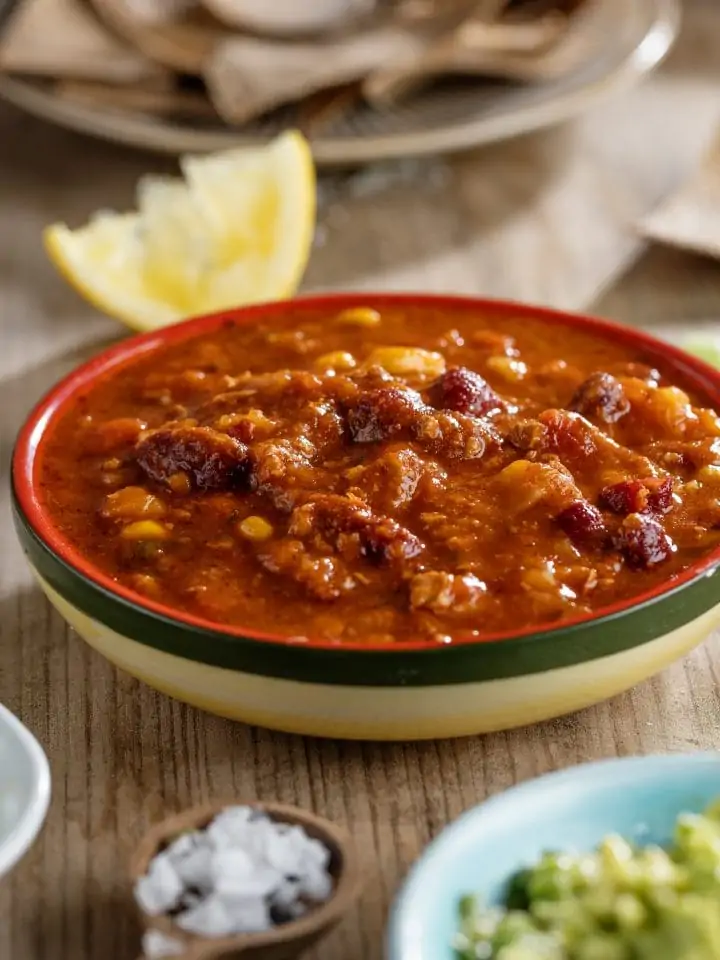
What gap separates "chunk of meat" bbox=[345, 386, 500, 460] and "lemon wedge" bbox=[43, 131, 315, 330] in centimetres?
118

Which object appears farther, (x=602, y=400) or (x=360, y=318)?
(x=360, y=318)

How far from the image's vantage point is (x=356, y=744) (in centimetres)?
248

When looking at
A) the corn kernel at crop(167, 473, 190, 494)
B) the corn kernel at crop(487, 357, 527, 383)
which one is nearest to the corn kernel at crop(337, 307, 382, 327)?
the corn kernel at crop(487, 357, 527, 383)

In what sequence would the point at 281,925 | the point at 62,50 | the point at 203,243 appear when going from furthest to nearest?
the point at 62,50 < the point at 203,243 < the point at 281,925

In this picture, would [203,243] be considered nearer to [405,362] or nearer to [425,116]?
[425,116]

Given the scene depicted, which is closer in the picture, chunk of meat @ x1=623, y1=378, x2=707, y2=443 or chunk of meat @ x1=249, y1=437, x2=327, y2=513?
chunk of meat @ x1=249, y1=437, x2=327, y2=513

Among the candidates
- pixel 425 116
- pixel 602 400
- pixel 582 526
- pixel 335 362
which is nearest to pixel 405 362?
pixel 335 362

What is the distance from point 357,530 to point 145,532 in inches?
14.0

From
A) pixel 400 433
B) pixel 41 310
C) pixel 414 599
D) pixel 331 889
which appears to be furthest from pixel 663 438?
pixel 41 310

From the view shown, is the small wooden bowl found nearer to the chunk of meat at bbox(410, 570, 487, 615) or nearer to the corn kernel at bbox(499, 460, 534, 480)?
the chunk of meat at bbox(410, 570, 487, 615)

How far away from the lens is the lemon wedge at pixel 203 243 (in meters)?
3.75

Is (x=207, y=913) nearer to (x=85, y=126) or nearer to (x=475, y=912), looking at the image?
(x=475, y=912)

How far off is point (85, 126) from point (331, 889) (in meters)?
3.08

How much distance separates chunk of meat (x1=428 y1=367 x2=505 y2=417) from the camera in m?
2.66
